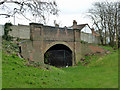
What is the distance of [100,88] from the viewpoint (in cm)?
130

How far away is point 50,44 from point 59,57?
9.03ft

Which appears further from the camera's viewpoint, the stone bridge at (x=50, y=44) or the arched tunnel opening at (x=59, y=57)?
the arched tunnel opening at (x=59, y=57)

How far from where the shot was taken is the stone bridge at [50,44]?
46.0ft

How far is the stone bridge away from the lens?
14.0 metres

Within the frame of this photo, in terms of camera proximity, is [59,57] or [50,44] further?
[59,57]

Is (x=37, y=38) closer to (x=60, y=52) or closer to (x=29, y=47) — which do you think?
(x=29, y=47)

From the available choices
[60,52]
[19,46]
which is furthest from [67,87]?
[60,52]

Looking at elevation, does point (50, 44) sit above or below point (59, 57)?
above

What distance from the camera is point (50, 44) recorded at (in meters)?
15.9

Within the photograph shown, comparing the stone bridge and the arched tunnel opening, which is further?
the arched tunnel opening

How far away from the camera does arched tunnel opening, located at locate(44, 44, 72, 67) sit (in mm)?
17233

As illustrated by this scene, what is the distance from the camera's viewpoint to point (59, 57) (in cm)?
1820

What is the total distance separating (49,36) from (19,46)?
12.5 feet

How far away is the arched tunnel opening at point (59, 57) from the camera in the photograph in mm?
17233
